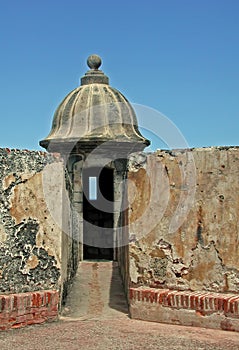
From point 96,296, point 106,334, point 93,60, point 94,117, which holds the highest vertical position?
point 93,60

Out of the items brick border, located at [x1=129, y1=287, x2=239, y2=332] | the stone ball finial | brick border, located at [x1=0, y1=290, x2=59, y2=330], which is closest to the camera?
brick border, located at [x1=129, y1=287, x2=239, y2=332]

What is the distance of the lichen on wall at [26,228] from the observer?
16.8 ft

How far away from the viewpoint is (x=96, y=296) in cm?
646

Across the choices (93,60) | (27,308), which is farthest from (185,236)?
(93,60)

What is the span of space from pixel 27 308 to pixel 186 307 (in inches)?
61.2

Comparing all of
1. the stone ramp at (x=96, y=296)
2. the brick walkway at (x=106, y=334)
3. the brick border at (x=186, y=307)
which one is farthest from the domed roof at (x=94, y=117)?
the brick border at (x=186, y=307)

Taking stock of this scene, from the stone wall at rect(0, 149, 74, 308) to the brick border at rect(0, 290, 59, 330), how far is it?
0.47 ft

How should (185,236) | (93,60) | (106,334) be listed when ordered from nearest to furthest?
(106,334)
(185,236)
(93,60)

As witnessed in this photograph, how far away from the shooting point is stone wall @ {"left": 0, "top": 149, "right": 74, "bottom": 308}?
5.11 metres

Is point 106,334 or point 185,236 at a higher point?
point 185,236

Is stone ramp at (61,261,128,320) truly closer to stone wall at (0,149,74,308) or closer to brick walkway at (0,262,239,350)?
brick walkway at (0,262,239,350)

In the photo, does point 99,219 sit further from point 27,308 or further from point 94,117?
point 27,308

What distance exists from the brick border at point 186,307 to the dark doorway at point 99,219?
6994mm

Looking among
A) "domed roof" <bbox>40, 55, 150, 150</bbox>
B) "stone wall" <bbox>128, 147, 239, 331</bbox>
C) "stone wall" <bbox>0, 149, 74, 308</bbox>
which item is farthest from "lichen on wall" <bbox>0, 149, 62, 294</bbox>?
"domed roof" <bbox>40, 55, 150, 150</bbox>
